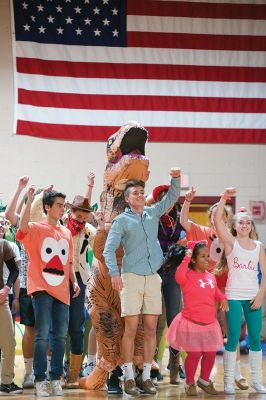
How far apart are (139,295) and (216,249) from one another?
1.20 metres

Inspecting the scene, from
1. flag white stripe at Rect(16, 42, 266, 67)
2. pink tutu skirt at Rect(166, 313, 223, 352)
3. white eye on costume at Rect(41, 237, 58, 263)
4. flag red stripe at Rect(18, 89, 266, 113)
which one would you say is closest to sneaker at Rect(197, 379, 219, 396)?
pink tutu skirt at Rect(166, 313, 223, 352)

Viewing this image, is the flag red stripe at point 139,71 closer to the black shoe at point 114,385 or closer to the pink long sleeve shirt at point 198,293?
the pink long sleeve shirt at point 198,293

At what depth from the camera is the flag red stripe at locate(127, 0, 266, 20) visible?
942 cm

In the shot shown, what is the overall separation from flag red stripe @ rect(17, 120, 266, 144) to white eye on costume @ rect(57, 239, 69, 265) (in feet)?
13.4

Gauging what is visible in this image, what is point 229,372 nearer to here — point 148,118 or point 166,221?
point 166,221

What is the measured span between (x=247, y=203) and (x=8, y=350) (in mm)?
4973

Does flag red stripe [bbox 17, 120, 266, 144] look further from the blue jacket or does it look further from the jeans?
the blue jacket

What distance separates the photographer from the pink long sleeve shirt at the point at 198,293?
5312 mm

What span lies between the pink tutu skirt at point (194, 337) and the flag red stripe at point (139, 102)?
448 cm

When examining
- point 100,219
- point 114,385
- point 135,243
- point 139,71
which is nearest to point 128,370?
point 114,385

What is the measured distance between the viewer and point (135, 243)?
5.02 meters

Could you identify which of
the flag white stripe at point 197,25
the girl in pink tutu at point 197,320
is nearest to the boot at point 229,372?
the girl in pink tutu at point 197,320

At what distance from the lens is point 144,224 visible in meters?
5.07

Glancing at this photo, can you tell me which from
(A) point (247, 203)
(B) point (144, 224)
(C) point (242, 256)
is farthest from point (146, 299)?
(A) point (247, 203)
